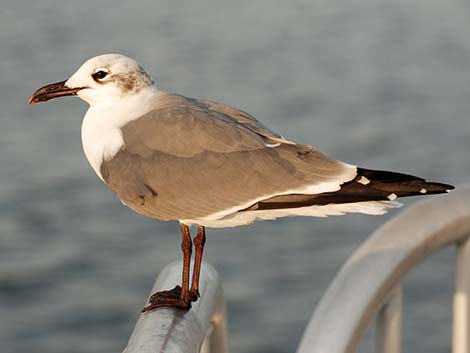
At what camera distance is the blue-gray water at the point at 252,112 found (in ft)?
29.4

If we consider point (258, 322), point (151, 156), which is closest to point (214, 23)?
point (258, 322)

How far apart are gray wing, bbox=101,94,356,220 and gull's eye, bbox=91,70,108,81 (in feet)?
0.45

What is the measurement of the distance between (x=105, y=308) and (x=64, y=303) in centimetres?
41

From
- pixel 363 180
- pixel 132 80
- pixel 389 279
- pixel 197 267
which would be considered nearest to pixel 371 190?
pixel 363 180

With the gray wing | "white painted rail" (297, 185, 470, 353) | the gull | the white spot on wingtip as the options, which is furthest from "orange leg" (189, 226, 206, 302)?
"white painted rail" (297, 185, 470, 353)

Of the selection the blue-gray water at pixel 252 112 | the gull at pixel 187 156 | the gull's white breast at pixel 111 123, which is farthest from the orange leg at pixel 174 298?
the blue-gray water at pixel 252 112

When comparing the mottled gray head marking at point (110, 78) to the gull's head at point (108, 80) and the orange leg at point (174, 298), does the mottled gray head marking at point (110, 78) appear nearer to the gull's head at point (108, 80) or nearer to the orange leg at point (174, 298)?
the gull's head at point (108, 80)

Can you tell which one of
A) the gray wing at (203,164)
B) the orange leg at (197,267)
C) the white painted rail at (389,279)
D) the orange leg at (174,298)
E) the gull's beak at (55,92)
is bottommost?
the white painted rail at (389,279)

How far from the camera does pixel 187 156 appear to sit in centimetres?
314

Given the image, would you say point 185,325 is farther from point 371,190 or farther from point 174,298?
point 371,190

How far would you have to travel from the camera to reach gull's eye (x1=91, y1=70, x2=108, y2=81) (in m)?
3.11

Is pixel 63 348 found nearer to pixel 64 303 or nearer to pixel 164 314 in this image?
pixel 64 303

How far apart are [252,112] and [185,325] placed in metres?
8.13

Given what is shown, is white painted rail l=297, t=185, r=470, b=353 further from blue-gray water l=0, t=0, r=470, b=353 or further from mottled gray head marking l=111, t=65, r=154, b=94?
blue-gray water l=0, t=0, r=470, b=353
